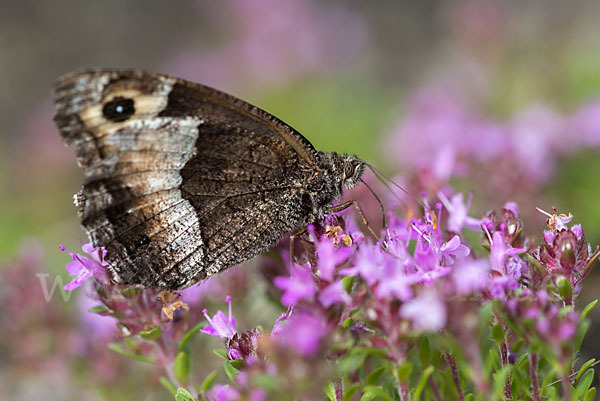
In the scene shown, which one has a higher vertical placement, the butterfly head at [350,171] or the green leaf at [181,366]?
the butterfly head at [350,171]

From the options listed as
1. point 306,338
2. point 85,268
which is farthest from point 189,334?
point 306,338

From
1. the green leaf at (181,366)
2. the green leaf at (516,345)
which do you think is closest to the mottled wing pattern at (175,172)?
the green leaf at (181,366)

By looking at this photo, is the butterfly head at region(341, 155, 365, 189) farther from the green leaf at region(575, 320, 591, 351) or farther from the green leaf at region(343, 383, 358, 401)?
the green leaf at region(575, 320, 591, 351)

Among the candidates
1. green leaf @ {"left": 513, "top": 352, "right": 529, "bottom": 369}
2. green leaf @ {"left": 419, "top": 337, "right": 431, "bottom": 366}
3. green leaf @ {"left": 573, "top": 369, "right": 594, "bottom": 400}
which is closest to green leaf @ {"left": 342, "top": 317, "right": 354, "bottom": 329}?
green leaf @ {"left": 419, "top": 337, "right": 431, "bottom": 366}

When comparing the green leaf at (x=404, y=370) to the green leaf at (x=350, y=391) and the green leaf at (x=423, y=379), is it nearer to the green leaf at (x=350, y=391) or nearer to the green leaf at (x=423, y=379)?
the green leaf at (x=423, y=379)

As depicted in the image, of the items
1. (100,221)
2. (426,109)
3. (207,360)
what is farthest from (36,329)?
(426,109)

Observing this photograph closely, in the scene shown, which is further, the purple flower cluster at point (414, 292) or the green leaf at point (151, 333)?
the green leaf at point (151, 333)

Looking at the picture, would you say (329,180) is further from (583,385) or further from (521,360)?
(583,385)
